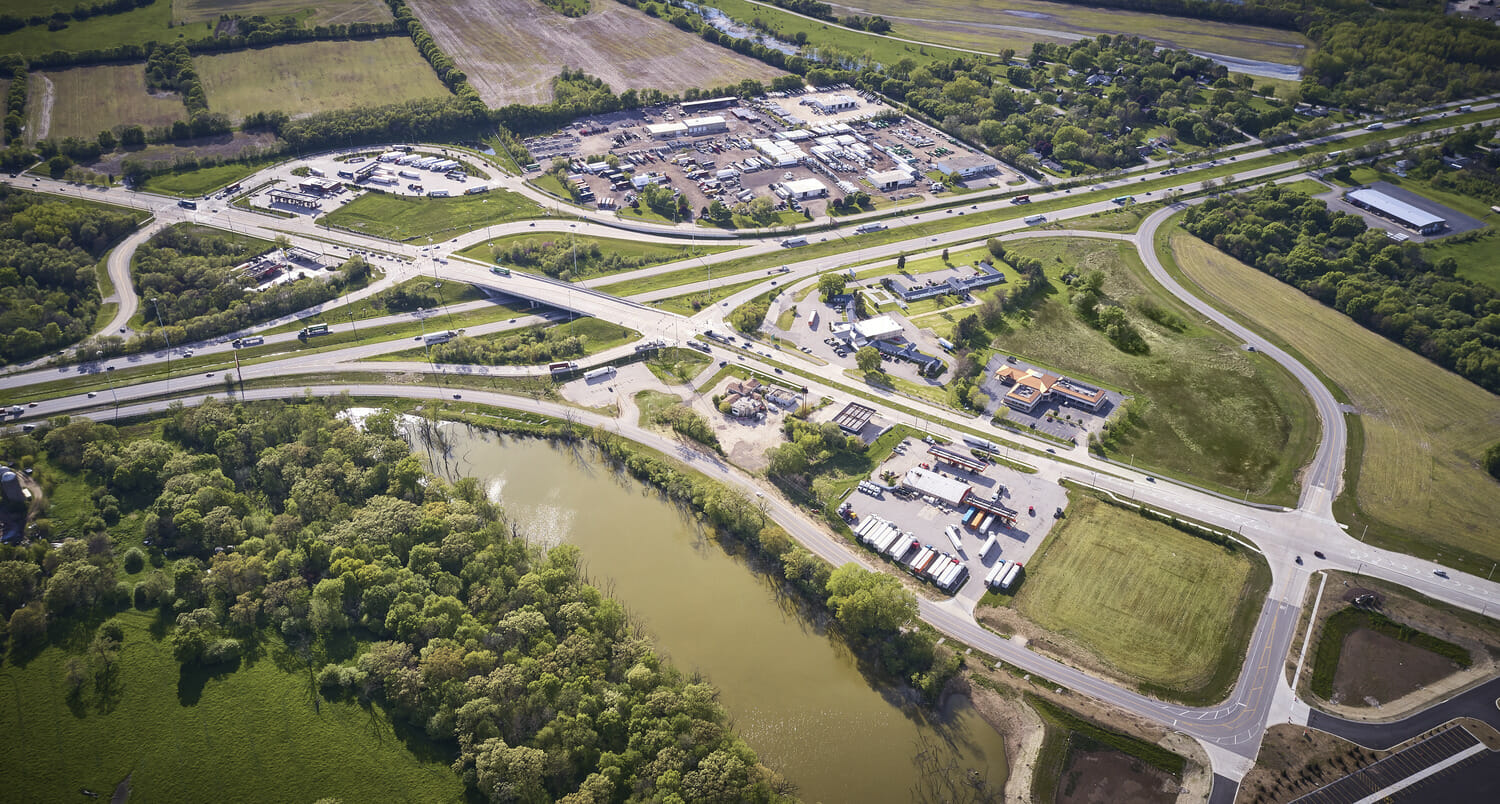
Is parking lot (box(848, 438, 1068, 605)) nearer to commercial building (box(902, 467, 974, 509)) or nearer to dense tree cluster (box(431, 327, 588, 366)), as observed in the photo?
commercial building (box(902, 467, 974, 509))

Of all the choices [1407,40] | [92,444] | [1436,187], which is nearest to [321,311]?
[92,444]

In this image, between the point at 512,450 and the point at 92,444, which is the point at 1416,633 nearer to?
the point at 512,450

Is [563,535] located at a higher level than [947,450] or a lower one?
lower

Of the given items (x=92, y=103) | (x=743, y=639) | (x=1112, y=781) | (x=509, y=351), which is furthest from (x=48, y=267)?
(x=1112, y=781)

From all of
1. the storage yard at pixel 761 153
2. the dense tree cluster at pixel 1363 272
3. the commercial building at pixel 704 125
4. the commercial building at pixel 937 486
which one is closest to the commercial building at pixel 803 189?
the storage yard at pixel 761 153

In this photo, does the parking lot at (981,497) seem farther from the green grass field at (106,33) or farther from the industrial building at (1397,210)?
the green grass field at (106,33)
